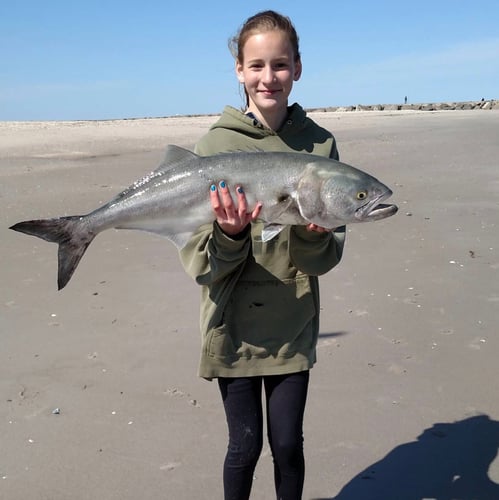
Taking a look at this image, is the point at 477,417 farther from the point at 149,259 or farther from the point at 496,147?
the point at 496,147

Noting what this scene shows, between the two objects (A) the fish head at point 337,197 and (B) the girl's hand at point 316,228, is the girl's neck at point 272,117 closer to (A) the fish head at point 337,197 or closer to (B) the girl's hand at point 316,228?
(A) the fish head at point 337,197

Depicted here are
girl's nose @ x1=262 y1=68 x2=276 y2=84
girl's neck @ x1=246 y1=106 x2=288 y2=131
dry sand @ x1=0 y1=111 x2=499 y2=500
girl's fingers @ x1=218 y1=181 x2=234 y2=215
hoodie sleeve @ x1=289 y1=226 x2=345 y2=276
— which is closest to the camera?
girl's fingers @ x1=218 y1=181 x2=234 y2=215

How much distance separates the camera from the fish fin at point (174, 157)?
2.96m

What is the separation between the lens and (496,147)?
18484 mm

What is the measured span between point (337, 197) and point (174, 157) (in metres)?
0.80

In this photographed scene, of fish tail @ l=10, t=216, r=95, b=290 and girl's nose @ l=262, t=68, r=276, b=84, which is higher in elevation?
girl's nose @ l=262, t=68, r=276, b=84

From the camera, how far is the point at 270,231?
286cm

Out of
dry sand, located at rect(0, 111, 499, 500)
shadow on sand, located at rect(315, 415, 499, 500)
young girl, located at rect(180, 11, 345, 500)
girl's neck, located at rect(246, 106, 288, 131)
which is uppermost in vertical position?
girl's neck, located at rect(246, 106, 288, 131)

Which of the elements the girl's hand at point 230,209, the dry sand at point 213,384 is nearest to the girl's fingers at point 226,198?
the girl's hand at point 230,209

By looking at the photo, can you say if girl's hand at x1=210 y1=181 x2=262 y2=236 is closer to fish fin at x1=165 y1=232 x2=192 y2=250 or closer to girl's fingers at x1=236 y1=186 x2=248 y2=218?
girl's fingers at x1=236 y1=186 x2=248 y2=218

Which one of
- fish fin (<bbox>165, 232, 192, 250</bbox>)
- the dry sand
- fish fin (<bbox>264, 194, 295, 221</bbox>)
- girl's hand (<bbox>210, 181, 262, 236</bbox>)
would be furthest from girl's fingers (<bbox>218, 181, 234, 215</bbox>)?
the dry sand

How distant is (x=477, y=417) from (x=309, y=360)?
6.78 ft

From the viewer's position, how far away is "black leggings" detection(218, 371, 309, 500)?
301 centimetres

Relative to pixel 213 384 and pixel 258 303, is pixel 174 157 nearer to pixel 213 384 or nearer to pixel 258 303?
pixel 258 303
